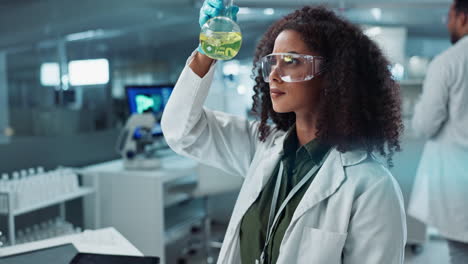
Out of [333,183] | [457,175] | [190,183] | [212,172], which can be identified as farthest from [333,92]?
[190,183]

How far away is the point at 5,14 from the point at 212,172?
1621 mm

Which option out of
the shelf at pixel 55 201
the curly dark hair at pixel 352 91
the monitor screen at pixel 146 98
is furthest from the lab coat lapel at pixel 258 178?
the monitor screen at pixel 146 98

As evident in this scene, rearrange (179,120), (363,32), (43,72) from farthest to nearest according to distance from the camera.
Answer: (43,72) < (179,120) < (363,32)

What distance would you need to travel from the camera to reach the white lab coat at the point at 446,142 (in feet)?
7.64

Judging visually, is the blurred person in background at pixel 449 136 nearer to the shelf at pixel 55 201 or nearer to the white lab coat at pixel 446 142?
the white lab coat at pixel 446 142

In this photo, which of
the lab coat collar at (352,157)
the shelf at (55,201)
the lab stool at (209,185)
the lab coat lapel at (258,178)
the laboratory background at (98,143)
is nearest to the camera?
the lab coat collar at (352,157)

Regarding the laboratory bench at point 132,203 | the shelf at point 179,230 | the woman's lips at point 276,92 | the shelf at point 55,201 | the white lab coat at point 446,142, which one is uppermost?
the woman's lips at point 276,92

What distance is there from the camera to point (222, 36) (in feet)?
4.17

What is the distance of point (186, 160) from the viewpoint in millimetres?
3613

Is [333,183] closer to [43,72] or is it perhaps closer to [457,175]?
[457,175]

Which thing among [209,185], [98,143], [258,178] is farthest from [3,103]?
[258,178]

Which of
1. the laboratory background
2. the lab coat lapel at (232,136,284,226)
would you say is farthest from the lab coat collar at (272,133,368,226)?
the laboratory background

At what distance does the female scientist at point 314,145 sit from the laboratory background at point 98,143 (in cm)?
107

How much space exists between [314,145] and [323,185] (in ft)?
0.54
